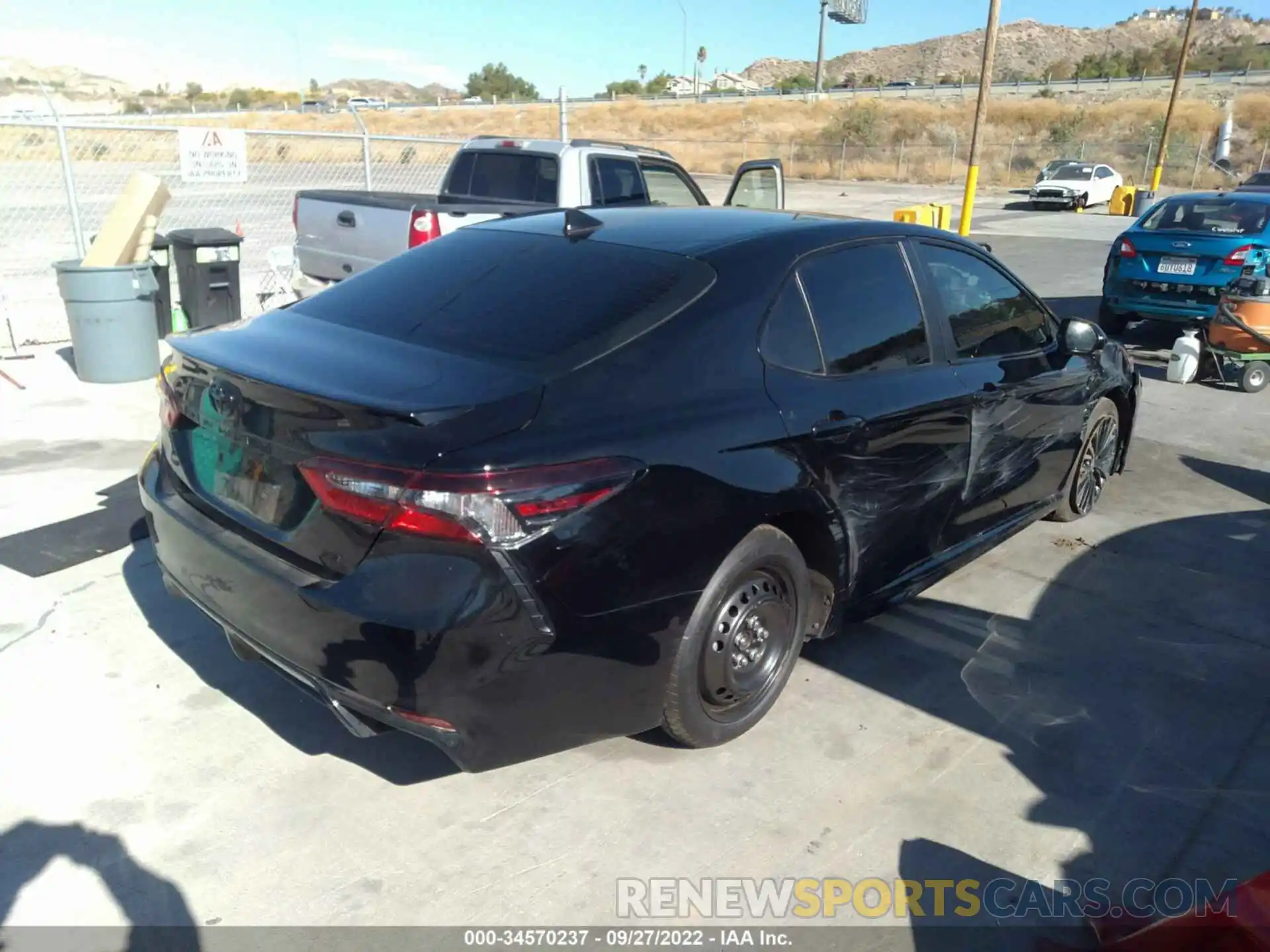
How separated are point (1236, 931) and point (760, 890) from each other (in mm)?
1193

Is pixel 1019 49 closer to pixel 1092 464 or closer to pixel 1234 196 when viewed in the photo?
pixel 1234 196

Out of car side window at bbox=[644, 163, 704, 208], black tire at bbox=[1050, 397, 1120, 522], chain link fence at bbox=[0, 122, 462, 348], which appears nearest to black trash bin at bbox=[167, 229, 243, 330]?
chain link fence at bbox=[0, 122, 462, 348]

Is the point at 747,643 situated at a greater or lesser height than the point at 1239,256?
lesser

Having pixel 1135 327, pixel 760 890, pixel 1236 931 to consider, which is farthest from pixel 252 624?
pixel 1135 327

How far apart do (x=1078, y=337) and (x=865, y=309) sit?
1700 mm

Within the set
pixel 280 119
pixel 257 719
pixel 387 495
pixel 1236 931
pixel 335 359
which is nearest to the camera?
pixel 1236 931

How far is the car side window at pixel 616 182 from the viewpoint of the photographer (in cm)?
834

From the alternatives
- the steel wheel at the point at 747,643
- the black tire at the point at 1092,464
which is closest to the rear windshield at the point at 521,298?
the steel wheel at the point at 747,643

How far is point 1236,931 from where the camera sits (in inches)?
76.7

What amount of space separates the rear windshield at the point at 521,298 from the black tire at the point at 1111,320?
8.88m

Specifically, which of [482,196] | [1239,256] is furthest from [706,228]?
[1239,256]

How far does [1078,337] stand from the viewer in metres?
4.77

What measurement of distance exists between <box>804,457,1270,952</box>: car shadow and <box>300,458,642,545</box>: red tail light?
4.98 feet

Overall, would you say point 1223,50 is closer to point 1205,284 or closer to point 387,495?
point 1205,284
